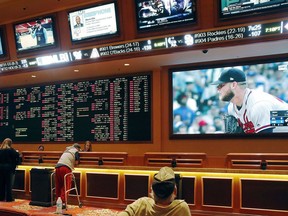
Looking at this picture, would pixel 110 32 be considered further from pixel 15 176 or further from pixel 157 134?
pixel 15 176

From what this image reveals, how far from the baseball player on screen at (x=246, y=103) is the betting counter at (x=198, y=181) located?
1039mm

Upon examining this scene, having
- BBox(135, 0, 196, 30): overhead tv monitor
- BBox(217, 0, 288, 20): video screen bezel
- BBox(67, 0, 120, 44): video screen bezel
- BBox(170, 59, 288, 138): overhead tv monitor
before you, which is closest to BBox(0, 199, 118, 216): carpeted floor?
BBox(170, 59, 288, 138): overhead tv monitor

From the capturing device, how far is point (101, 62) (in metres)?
6.43

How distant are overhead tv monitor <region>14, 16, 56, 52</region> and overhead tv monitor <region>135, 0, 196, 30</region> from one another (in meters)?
1.97

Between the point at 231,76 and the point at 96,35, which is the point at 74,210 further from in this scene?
the point at 231,76

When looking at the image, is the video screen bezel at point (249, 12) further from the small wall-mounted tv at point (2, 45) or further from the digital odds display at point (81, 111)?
the small wall-mounted tv at point (2, 45)

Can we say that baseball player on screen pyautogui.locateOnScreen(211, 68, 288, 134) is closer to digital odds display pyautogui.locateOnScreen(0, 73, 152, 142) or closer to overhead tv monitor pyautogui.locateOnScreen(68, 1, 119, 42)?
digital odds display pyautogui.locateOnScreen(0, 73, 152, 142)

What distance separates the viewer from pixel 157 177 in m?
1.86

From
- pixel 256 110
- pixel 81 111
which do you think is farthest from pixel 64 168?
pixel 256 110

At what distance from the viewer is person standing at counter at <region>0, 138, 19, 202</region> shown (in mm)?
6805

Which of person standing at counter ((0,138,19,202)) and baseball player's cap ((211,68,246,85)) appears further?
person standing at counter ((0,138,19,202))

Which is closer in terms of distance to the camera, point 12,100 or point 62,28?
point 62,28

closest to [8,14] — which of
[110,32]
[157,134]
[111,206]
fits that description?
[110,32]

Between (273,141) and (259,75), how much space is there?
113cm
